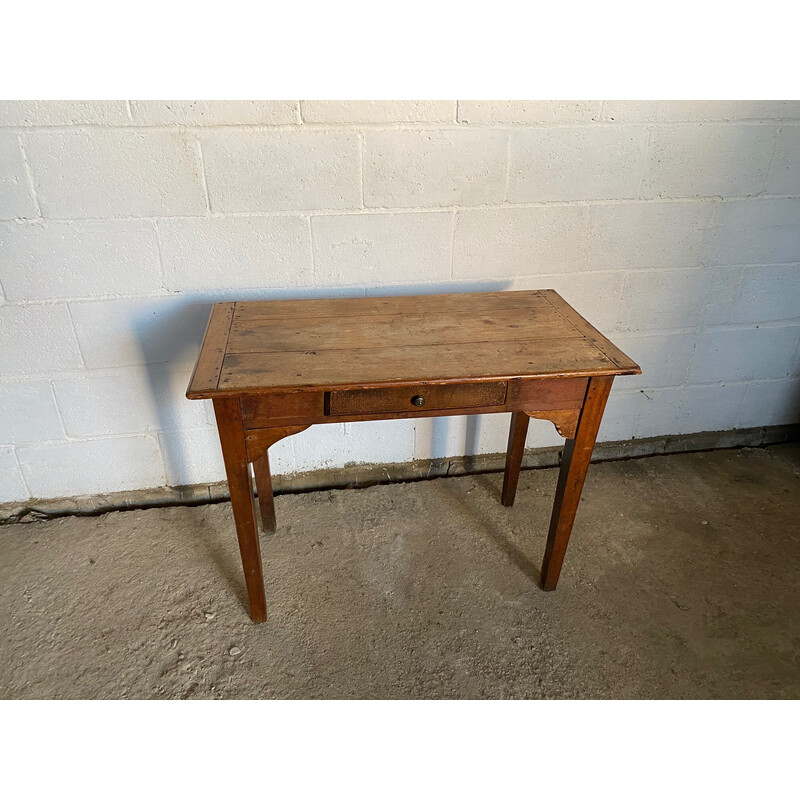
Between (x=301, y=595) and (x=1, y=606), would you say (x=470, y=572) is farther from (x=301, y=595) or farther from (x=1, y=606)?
(x=1, y=606)

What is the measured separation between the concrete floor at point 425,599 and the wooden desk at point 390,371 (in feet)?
0.68

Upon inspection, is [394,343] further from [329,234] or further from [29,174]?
[29,174]

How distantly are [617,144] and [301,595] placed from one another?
1.77 metres

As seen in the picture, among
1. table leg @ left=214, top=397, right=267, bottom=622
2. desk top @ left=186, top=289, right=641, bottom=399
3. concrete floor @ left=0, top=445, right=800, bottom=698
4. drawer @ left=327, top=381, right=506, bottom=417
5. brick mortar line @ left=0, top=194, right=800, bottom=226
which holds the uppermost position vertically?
brick mortar line @ left=0, top=194, right=800, bottom=226

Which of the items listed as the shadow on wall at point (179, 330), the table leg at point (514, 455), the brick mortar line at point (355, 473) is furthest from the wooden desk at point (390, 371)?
the brick mortar line at point (355, 473)

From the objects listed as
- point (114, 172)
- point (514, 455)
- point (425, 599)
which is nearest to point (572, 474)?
point (514, 455)

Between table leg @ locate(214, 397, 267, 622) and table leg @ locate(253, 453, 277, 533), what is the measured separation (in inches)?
13.4

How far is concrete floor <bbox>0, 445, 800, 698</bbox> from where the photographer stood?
1517 millimetres

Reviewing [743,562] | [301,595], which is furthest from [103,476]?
[743,562]

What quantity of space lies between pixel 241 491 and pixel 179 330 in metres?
0.69

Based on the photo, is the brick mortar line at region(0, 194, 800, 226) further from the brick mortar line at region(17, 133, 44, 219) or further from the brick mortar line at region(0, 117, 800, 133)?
the brick mortar line at region(0, 117, 800, 133)

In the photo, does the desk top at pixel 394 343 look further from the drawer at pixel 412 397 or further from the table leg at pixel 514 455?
the table leg at pixel 514 455

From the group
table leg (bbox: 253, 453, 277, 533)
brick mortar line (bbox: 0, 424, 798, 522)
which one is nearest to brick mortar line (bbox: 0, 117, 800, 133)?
table leg (bbox: 253, 453, 277, 533)

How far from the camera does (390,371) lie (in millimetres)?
1344
